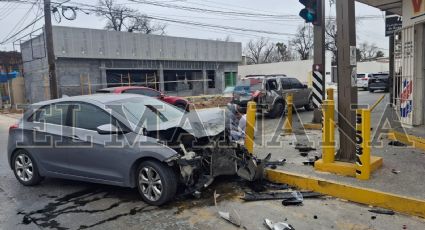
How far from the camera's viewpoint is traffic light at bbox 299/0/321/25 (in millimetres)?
8883

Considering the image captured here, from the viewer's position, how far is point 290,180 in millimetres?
5809

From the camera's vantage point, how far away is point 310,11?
898 centimetres

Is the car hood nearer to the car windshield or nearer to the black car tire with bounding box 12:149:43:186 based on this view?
the car windshield

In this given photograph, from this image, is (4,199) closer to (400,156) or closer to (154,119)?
(154,119)

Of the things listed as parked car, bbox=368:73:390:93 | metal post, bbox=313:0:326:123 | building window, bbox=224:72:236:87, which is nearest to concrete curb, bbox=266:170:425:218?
metal post, bbox=313:0:326:123

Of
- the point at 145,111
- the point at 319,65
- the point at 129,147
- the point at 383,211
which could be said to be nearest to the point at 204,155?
the point at 129,147

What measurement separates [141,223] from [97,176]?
142 cm

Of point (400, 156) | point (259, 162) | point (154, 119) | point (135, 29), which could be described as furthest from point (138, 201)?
point (135, 29)

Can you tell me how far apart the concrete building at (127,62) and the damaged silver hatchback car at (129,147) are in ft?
63.2

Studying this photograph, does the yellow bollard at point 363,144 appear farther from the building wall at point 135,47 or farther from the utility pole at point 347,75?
the building wall at point 135,47

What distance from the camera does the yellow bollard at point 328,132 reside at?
605cm

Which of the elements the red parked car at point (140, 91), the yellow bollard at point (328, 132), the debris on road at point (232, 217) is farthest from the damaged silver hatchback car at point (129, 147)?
the red parked car at point (140, 91)

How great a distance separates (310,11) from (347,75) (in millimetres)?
3496

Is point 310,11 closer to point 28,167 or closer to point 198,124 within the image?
point 198,124
